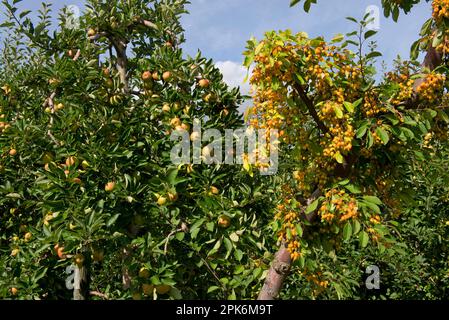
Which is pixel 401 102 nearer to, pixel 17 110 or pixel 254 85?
pixel 254 85

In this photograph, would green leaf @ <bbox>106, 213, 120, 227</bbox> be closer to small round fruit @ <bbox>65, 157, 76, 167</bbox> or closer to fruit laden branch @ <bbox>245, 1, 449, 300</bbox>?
small round fruit @ <bbox>65, 157, 76, 167</bbox>

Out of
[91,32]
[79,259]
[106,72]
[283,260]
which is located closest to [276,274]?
[283,260]

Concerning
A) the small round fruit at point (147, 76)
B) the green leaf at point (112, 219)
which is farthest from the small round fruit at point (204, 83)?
the green leaf at point (112, 219)

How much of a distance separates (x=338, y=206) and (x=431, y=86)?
93 cm

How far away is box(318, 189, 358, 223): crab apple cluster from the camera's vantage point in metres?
2.74

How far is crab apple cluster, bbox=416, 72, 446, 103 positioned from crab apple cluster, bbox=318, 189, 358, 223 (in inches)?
30.6

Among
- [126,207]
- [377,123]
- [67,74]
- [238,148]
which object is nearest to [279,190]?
[238,148]

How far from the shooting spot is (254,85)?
9.50 feet

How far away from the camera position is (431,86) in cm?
286

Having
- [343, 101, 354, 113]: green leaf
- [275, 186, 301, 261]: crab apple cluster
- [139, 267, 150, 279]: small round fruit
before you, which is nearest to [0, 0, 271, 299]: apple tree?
[139, 267, 150, 279]: small round fruit

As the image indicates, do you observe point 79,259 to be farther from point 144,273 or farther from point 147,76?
point 147,76

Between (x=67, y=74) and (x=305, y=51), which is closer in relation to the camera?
(x=305, y=51)
